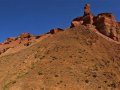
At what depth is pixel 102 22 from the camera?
6309 centimetres

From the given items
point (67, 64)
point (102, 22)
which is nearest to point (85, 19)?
point (102, 22)

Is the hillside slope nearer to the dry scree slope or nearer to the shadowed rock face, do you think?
the dry scree slope

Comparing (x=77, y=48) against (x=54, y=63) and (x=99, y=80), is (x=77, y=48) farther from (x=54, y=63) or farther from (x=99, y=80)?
(x=99, y=80)

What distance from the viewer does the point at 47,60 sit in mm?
52219

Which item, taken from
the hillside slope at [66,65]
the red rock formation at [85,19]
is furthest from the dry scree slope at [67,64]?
the red rock formation at [85,19]

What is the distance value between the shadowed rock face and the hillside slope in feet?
8.24

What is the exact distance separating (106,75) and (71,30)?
17478mm

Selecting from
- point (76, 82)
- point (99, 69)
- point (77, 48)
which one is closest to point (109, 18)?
point (77, 48)

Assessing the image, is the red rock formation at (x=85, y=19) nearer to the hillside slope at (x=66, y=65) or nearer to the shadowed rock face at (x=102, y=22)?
the shadowed rock face at (x=102, y=22)

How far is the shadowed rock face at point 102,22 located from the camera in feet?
204

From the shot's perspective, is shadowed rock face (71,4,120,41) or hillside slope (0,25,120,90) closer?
hillside slope (0,25,120,90)

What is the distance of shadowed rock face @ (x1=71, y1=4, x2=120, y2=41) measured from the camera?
2453 inches

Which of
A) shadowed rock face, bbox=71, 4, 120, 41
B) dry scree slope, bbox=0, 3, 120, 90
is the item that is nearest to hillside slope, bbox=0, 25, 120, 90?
dry scree slope, bbox=0, 3, 120, 90

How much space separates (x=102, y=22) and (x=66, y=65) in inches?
635
